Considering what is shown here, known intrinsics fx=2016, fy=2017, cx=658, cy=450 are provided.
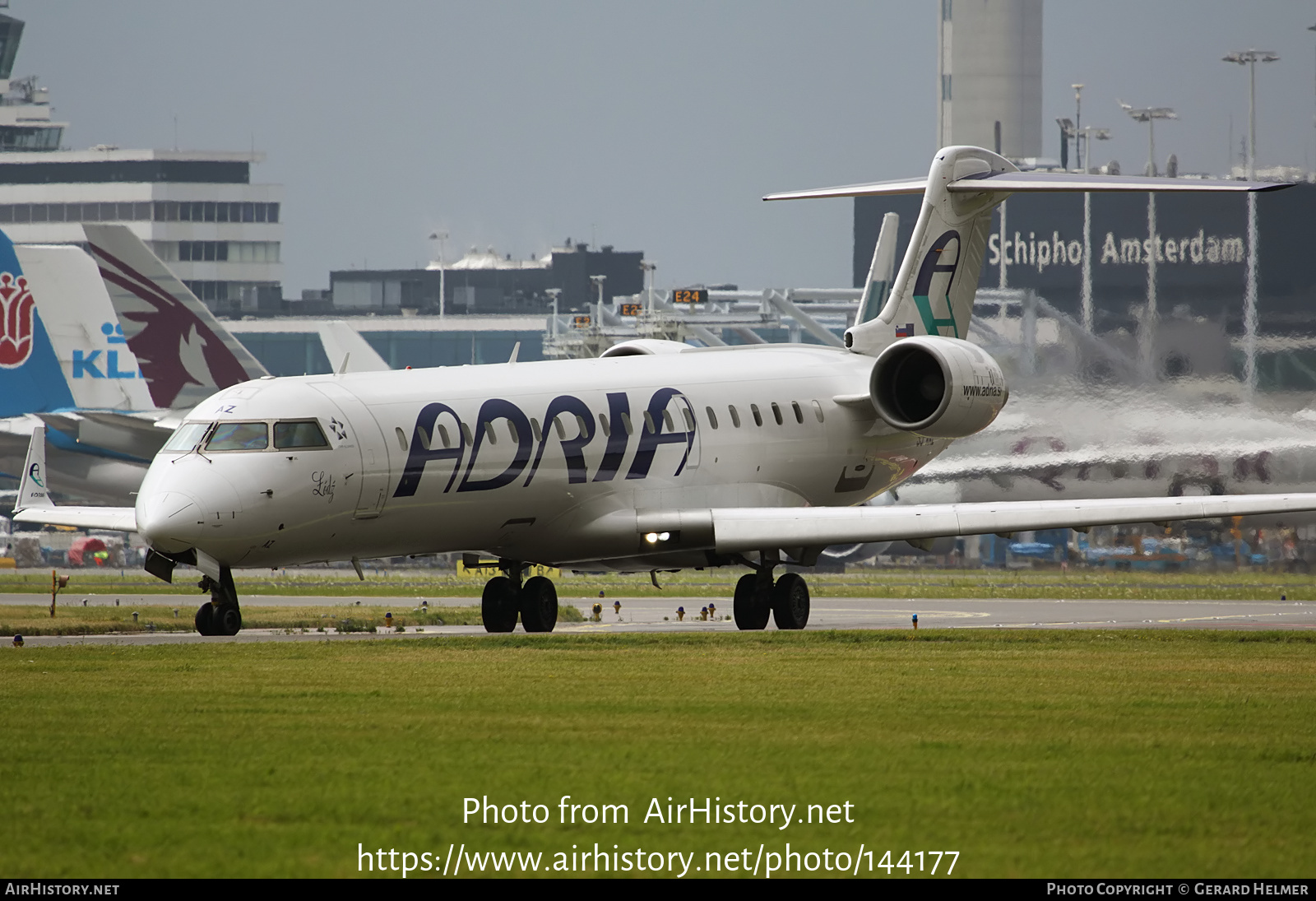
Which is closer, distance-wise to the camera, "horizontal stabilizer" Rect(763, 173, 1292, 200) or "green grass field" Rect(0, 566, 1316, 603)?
"horizontal stabilizer" Rect(763, 173, 1292, 200)

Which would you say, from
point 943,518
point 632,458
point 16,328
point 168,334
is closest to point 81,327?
point 16,328

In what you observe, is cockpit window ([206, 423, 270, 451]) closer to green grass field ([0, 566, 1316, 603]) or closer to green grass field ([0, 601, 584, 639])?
green grass field ([0, 601, 584, 639])

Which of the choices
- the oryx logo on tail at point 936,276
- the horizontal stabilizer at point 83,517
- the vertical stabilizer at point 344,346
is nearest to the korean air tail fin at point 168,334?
the vertical stabilizer at point 344,346

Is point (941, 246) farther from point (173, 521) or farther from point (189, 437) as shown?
point (173, 521)

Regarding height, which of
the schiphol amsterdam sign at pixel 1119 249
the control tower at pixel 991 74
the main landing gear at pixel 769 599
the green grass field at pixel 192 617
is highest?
the control tower at pixel 991 74

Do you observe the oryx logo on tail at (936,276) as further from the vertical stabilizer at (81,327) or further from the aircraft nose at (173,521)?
the vertical stabilizer at (81,327)

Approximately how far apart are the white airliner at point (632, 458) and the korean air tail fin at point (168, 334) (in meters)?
18.7

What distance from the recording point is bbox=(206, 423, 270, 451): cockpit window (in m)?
24.2

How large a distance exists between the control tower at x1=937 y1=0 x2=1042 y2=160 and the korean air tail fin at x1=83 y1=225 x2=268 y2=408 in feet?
354

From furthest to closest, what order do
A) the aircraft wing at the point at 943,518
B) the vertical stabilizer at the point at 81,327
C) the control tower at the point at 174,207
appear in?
the control tower at the point at 174,207, the vertical stabilizer at the point at 81,327, the aircraft wing at the point at 943,518

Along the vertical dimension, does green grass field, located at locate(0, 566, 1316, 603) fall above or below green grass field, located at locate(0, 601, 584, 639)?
below

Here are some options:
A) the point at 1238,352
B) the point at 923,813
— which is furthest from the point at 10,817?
the point at 1238,352

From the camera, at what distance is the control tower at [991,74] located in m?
152

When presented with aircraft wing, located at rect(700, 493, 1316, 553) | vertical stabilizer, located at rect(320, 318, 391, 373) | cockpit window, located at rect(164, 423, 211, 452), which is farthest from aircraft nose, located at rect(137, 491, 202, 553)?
vertical stabilizer, located at rect(320, 318, 391, 373)
